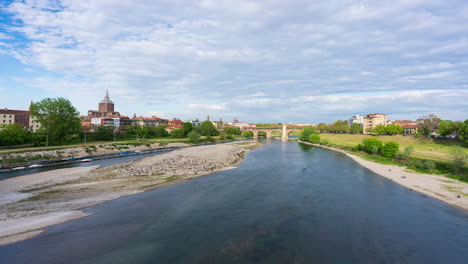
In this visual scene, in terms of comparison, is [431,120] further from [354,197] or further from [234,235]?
[234,235]

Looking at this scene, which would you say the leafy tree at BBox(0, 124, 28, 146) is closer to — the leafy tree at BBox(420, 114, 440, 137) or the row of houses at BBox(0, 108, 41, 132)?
A: the row of houses at BBox(0, 108, 41, 132)

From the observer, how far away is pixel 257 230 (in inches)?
568

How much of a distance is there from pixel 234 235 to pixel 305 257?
4.19 metres

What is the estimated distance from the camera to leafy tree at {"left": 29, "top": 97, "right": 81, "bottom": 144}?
48125 millimetres

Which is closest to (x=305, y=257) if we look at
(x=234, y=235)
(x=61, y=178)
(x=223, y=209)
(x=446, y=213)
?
(x=234, y=235)

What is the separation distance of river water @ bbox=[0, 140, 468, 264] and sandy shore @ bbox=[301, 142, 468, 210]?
153 cm

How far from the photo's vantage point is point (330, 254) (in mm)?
12023

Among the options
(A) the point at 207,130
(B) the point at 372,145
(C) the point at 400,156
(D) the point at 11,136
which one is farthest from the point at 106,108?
(C) the point at 400,156

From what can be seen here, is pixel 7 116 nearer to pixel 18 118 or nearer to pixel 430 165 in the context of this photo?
pixel 18 118

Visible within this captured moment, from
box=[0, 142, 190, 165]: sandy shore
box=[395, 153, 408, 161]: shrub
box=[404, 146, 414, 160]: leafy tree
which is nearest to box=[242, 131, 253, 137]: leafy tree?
box=[0, 142, 190, 165]: sandy shore

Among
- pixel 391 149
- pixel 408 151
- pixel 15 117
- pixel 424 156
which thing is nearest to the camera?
pixel 408 151

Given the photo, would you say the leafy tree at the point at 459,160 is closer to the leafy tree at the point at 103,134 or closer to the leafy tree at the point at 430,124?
the leafy tree at the point at 430,124

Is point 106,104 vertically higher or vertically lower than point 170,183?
higher

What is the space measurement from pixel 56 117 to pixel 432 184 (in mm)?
65420
